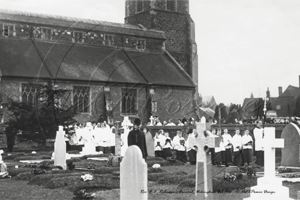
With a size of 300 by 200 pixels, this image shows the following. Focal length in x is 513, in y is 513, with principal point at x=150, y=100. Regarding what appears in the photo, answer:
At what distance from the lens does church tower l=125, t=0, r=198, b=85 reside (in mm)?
53906

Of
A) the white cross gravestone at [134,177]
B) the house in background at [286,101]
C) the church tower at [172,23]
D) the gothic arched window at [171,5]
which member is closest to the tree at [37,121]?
the white cross gravestone at [134,177]

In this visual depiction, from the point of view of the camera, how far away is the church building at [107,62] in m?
40.7

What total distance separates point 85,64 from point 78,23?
5.56m

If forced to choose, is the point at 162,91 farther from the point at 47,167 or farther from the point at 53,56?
the point at 47,167

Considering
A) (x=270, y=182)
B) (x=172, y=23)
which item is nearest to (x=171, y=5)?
(x=172, y=23)

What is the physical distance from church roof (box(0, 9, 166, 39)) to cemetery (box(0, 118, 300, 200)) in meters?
24.9

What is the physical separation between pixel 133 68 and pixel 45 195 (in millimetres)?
34364

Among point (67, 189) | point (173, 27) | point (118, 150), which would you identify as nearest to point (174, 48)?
point (173, 27)

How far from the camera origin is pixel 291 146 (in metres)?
18.2

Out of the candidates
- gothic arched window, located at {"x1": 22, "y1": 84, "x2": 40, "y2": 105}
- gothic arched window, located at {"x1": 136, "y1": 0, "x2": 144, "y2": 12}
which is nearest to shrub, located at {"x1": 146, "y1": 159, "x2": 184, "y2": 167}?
gothic arched window, located at {"x1": 22, "y1": 84, "x2": 40, "y2": 105}

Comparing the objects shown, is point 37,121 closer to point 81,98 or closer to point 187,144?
point 187,144

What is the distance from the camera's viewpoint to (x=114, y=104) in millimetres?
43656

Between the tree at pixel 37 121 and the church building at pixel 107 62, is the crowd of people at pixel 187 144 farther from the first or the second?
the church building at pixel 107 62

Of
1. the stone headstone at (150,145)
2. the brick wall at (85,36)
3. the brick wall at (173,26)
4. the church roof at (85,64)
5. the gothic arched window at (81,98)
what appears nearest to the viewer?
the stone headstone at (150,145)
